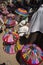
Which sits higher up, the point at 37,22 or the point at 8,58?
the point at 37,22

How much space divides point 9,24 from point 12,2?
1839mm

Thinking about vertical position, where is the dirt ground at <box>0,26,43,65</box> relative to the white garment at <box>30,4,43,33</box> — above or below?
below

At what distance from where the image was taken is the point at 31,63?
4.72m

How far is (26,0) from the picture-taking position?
7.84 meters

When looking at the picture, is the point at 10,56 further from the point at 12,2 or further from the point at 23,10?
the point at 12,2

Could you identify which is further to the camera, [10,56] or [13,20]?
[13,20]

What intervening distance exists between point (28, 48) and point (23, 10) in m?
2.82

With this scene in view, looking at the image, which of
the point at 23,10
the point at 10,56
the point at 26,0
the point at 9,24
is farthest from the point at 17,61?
the point at 26,0

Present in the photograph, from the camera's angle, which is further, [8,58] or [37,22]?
[8,58]

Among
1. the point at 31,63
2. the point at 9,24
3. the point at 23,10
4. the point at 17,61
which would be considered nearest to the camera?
the point at 31,63

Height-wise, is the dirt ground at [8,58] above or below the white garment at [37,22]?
below

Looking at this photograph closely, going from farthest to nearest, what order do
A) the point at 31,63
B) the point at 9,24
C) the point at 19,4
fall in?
the point at 19,4 < the point at 9,24 < the point at 31,63

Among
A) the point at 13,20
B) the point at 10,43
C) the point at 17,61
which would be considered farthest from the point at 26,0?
the point at 17,61

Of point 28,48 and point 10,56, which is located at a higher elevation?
point 28,48
